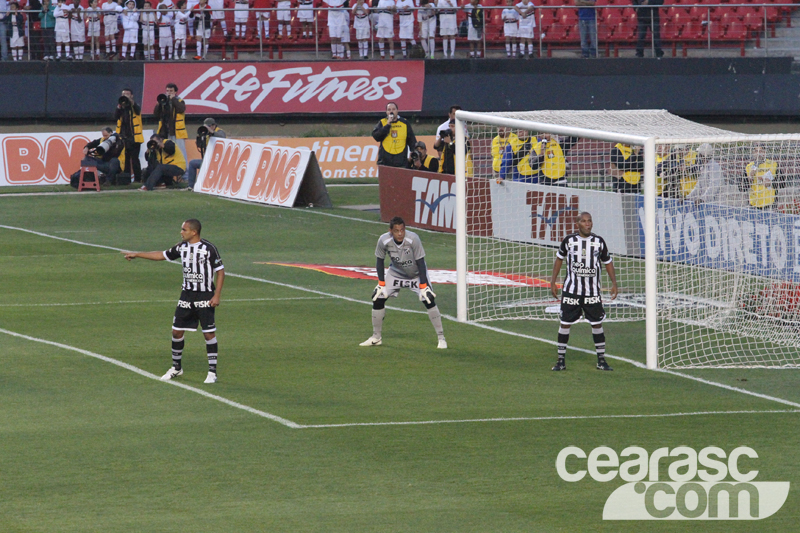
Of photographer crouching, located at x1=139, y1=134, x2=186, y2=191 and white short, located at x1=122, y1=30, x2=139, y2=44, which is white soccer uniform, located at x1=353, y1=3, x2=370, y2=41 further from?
photographer crouching, located at x1=139, y1=134, x2=186, y2=191

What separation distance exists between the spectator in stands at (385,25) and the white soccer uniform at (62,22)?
29.5 ft

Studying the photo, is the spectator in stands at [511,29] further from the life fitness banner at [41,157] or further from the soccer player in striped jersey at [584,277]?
the soccer player in striped jersey at [584,277]

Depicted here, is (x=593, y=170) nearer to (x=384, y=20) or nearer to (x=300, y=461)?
(x=300, y=461)

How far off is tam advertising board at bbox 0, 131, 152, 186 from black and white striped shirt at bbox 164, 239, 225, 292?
67.4 ft

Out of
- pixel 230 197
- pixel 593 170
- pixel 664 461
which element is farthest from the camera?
pixel 230 197

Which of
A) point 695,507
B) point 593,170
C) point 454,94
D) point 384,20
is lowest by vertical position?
point 695,507

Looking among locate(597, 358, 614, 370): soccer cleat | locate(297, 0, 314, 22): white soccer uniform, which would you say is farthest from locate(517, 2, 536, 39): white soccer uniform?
locate(597, 358, 614, 370): soccer cleat

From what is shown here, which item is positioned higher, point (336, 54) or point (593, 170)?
point (336, 54)

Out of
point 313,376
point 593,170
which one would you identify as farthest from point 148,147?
point 313,376

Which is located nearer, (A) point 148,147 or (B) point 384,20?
(A) point 148,147

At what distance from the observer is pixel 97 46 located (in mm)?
35031

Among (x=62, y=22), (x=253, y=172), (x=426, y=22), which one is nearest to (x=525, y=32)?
(x=426, y=22)

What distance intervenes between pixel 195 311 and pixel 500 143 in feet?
29.7

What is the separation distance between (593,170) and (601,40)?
631 inches
